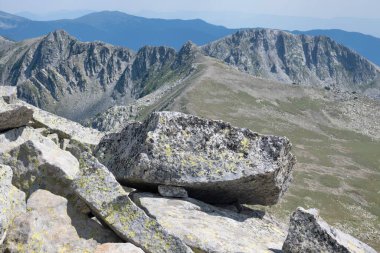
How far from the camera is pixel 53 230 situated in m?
11.5

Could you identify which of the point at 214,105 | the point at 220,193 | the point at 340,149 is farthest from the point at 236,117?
the point at 220,193

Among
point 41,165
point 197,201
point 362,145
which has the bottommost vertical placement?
point 362,145

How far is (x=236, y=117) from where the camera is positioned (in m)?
189

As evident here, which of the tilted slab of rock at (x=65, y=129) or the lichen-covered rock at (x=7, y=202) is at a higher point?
the lichen-covered rock at (x=7, y=202)

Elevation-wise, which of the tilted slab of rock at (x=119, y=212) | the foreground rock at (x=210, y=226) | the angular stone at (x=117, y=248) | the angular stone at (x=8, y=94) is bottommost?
the foreground rock at (x=210, y=226)

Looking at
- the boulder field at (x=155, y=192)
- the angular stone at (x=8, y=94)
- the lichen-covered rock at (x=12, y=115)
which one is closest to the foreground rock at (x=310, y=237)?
the boulder field at (x=155, y=192)

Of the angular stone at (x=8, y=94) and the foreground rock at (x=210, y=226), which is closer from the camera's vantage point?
the foreground rock at (x=210, y=226)

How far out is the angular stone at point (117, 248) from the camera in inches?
435

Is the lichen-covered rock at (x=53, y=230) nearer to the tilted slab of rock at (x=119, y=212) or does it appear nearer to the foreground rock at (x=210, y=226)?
the tilted slab of rock at (x=119, y=212)

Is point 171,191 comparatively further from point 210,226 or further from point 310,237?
point 310,237

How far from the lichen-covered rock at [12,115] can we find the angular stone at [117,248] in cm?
656

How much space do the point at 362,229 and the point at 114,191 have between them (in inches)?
3163

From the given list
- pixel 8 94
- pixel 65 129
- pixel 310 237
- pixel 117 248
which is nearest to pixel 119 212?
pixel 117 248

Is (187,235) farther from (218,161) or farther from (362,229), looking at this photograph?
(362,229)
